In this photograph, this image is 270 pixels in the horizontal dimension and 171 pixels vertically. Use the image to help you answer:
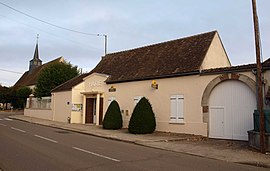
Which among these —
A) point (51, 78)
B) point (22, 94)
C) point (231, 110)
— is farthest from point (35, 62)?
point (231, 110)

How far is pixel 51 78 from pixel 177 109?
2409 cm

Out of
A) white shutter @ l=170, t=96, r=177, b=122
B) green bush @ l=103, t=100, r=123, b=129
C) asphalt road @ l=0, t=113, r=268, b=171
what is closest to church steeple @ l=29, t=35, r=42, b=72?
green bush @ l=103, t=100, r=123, b=129

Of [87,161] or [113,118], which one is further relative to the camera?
[113,118]

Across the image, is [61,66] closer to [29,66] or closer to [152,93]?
[152,93]

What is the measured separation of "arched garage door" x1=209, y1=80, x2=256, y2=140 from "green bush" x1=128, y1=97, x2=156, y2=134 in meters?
3.86

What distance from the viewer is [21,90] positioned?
54344mm

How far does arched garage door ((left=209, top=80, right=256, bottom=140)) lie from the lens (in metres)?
16.4

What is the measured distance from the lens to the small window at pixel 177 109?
19312 millimetres

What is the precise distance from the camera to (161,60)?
74.6 feet

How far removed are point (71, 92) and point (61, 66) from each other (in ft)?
41.7

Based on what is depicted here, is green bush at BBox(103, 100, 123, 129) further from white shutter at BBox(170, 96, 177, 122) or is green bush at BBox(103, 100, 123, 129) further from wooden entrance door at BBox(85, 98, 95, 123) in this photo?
wooden entrance door at BBox(85, 98, 95, 123)

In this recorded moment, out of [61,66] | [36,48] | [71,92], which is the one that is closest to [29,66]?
[36,48]

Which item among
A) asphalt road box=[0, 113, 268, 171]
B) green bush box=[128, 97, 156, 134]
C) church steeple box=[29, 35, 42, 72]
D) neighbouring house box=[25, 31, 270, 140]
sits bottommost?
asphalt road box=[0, 113, 268, 171]

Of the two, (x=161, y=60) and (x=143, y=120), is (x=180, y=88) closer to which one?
(x=143, y=120)
